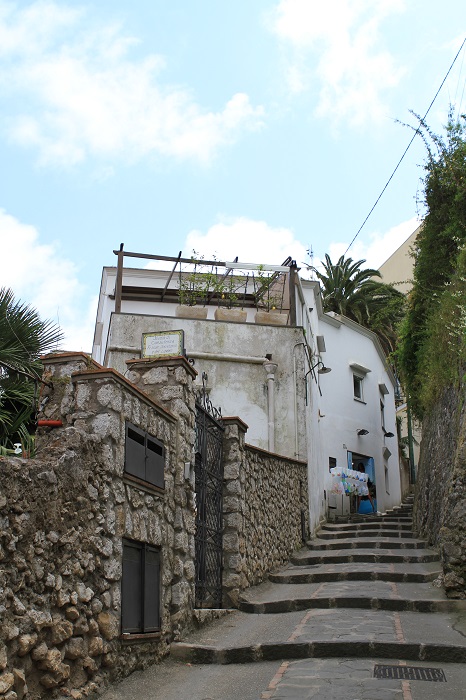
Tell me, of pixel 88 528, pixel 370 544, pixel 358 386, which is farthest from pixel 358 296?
pixel 88 528

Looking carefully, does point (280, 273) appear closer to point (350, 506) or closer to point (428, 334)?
point (428, 334)

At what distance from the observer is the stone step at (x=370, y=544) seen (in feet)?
42.5

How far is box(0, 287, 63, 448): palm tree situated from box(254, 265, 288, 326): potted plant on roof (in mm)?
6179

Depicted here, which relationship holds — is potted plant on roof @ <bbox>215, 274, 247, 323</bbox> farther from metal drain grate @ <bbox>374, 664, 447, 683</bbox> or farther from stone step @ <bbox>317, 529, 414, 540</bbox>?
metal drain grate @ <bbox>374, 664, 447, 683</bbox>

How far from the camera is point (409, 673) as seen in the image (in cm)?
591

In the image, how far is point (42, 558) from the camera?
4590 millimetres

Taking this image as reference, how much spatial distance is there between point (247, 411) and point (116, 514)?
29.6 ft

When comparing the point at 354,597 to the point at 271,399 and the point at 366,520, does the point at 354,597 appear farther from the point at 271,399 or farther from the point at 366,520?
the point at 366,520

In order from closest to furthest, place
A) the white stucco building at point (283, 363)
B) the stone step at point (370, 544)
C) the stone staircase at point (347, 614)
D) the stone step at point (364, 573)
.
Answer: the stone staircase at point (347, 614) < the stone step at point (364, 573) < the stone step at point (370, 544) < the white stucco building at point (283, 363)

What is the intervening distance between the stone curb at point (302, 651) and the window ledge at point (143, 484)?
147cm

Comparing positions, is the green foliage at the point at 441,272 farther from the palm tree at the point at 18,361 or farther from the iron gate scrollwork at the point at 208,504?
the palm tree at the point at 18,361

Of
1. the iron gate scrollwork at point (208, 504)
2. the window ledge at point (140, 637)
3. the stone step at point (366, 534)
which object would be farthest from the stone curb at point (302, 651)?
the stone step at point (366, 534)

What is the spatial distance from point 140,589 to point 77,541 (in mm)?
1279

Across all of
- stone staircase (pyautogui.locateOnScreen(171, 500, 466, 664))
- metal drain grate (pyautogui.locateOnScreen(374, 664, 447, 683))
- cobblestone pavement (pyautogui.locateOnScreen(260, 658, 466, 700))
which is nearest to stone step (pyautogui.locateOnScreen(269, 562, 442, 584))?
stone staircase (pyautogui.locateOnScreen(171, 500, 466, 664))
